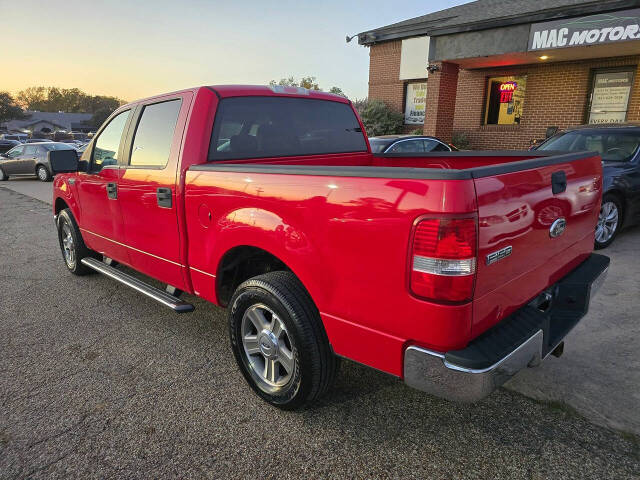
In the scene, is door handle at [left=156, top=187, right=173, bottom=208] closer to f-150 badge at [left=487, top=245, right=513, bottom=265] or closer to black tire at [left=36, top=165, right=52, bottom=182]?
f-150 badge at [left=487, top=245, right=513, bottom=265]

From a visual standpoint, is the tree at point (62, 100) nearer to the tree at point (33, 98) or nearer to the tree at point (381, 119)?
the tree at point (33, 98)

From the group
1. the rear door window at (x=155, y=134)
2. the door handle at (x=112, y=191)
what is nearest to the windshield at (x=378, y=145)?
the rear door window at (x=155, y=134)

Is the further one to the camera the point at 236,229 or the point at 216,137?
the point at 216,137

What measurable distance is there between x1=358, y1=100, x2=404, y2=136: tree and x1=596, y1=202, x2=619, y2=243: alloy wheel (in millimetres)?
12202

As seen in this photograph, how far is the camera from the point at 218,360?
3.40 m

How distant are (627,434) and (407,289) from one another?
1.67 metres

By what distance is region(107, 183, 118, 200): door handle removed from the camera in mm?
3905

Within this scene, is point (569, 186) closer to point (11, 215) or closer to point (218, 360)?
point (218, 360)

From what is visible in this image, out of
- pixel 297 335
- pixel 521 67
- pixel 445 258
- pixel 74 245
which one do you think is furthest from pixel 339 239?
pixel 521 67

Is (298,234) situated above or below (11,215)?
above

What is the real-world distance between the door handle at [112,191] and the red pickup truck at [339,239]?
3 cm

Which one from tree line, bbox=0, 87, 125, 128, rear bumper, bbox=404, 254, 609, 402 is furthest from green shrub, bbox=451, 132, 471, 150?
tree line, bbox=0, 87, 125, 128

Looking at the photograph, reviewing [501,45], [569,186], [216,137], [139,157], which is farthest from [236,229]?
[501,45]

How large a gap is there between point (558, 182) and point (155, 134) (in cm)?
288
